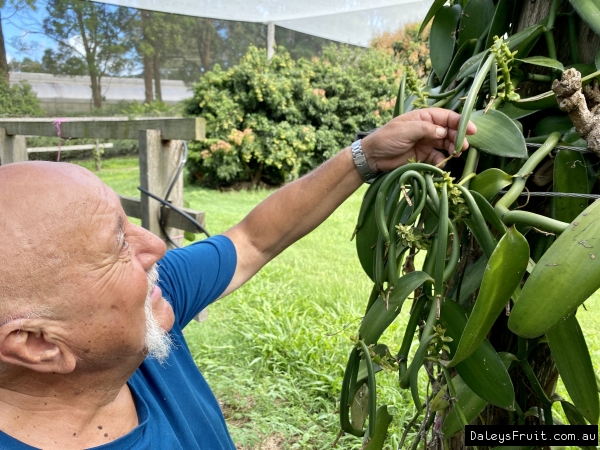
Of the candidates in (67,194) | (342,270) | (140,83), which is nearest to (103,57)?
(140,83)

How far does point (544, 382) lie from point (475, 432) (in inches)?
4.5

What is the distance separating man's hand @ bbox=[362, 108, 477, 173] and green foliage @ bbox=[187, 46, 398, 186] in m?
3.62

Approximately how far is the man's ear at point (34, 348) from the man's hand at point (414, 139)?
43 cm

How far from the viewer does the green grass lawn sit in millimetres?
1303

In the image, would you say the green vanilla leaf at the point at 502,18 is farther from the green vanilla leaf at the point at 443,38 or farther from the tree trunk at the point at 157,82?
the tree trunk at the point at 157,82

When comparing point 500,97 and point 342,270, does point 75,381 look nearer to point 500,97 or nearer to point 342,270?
point 500,97

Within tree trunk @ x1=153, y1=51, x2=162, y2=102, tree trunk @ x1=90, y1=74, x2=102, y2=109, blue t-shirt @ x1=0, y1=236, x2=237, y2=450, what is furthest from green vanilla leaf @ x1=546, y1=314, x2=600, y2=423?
tree trunk @ x1=153, y1=51, x2=162, y2=102

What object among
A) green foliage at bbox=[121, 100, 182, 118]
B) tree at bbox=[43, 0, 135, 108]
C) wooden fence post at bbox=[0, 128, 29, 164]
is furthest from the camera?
green foliage at bbox=[121, 100, 182, 118]

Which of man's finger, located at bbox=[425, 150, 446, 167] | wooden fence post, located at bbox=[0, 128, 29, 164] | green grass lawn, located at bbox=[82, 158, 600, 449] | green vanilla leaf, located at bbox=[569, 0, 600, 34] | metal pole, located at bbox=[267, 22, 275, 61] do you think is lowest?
green grass lawn, located at bbox=[82, 158, 600, 449]

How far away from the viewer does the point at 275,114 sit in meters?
4.52

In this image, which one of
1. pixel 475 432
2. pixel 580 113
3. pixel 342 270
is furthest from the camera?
pixel 342 270

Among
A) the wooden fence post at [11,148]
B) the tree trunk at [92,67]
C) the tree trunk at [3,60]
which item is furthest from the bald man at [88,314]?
the tree trunk at [92,67]

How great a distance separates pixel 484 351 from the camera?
43cm

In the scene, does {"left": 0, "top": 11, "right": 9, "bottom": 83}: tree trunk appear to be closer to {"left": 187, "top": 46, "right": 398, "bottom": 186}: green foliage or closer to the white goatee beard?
Result: the white goatee beard
